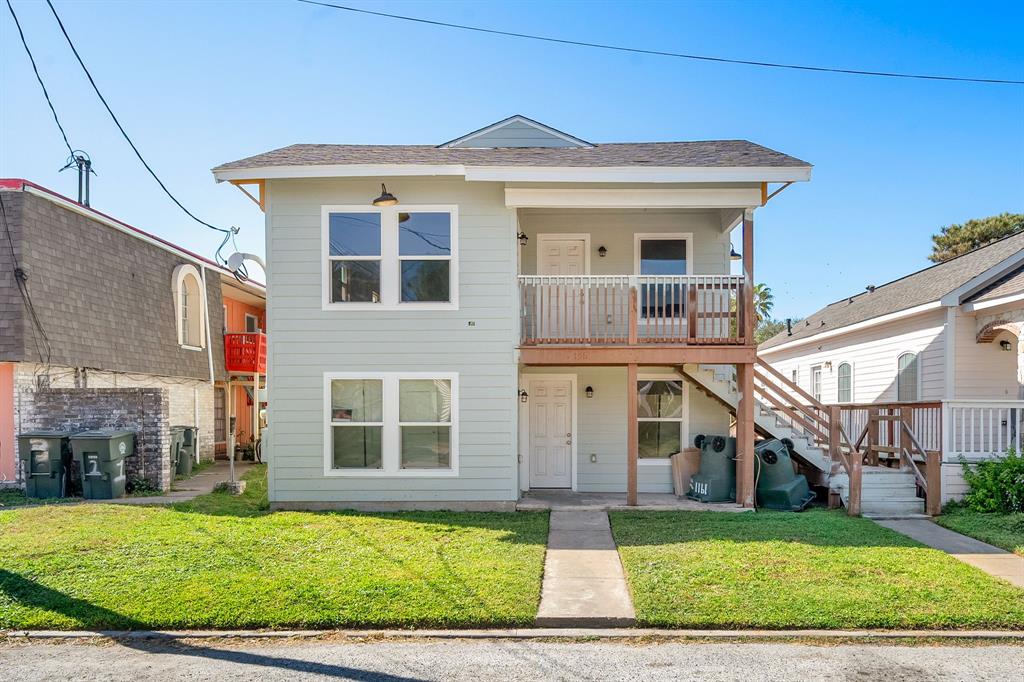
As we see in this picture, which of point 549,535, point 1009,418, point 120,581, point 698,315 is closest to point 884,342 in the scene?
point 1009,418

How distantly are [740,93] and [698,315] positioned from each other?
18.2 feet

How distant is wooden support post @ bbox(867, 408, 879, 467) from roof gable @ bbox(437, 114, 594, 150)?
6.86 meters

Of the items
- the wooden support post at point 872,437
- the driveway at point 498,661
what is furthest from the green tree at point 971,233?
the driveway at point 498,661

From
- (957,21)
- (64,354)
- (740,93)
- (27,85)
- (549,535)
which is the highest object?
(957,21)

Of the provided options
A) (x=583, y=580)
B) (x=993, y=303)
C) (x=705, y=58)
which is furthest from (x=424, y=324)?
(x=993, y=303)

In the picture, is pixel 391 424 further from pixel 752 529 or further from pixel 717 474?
pixel 752 529

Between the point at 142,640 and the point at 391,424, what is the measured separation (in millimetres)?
5349

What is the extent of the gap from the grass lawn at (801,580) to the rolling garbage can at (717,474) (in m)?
1.96

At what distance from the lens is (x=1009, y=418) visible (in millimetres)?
10305

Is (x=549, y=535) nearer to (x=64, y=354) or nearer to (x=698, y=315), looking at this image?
(x=698, y=315)

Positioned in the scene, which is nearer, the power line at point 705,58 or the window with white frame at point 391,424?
the window with white frame at point 391,424

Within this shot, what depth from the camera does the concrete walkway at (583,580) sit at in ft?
18.7

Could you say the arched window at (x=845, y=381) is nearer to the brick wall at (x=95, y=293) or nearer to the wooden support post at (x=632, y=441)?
the wooden support post at (x=632, y=441)

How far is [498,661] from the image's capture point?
499cm
